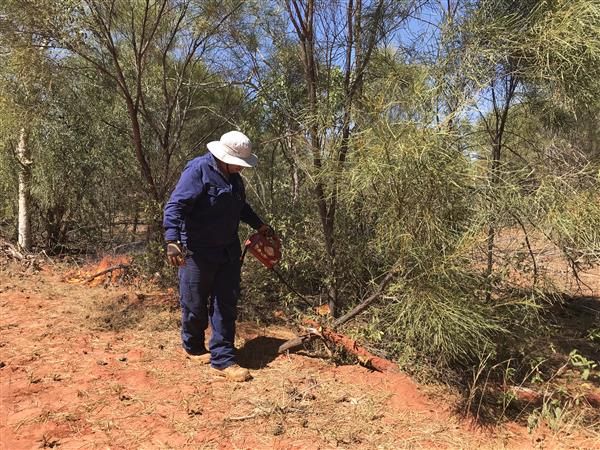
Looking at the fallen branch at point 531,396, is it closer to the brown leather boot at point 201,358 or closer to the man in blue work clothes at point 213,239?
the man in blue work clothes at point 213,239

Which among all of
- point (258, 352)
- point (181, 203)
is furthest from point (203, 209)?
point (258, 352)

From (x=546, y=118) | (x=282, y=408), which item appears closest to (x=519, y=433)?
(x=282, y=408)

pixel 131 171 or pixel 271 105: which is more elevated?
pixel 271 105

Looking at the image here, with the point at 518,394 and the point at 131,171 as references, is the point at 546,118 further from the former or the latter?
the point at 131,171

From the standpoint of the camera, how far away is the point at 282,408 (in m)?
3.53

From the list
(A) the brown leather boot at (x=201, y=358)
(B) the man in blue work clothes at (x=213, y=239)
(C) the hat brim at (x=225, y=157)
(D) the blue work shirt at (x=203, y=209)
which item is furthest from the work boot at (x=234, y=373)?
(C) the hat brim at (x=225, y=157)

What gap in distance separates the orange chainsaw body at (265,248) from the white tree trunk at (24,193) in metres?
5.27

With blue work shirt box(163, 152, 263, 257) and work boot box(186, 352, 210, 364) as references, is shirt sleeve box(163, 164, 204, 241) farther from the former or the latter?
work boot box(186, 352, 210, 364)

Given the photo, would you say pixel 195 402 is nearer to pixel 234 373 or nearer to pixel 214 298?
pixel 234 373

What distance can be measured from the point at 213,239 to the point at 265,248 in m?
0.67

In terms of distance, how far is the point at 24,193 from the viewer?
821 centimetres

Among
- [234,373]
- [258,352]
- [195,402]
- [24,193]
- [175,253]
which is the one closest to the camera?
[195,402]

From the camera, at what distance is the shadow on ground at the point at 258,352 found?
4.29 meters

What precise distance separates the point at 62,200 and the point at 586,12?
788cm
